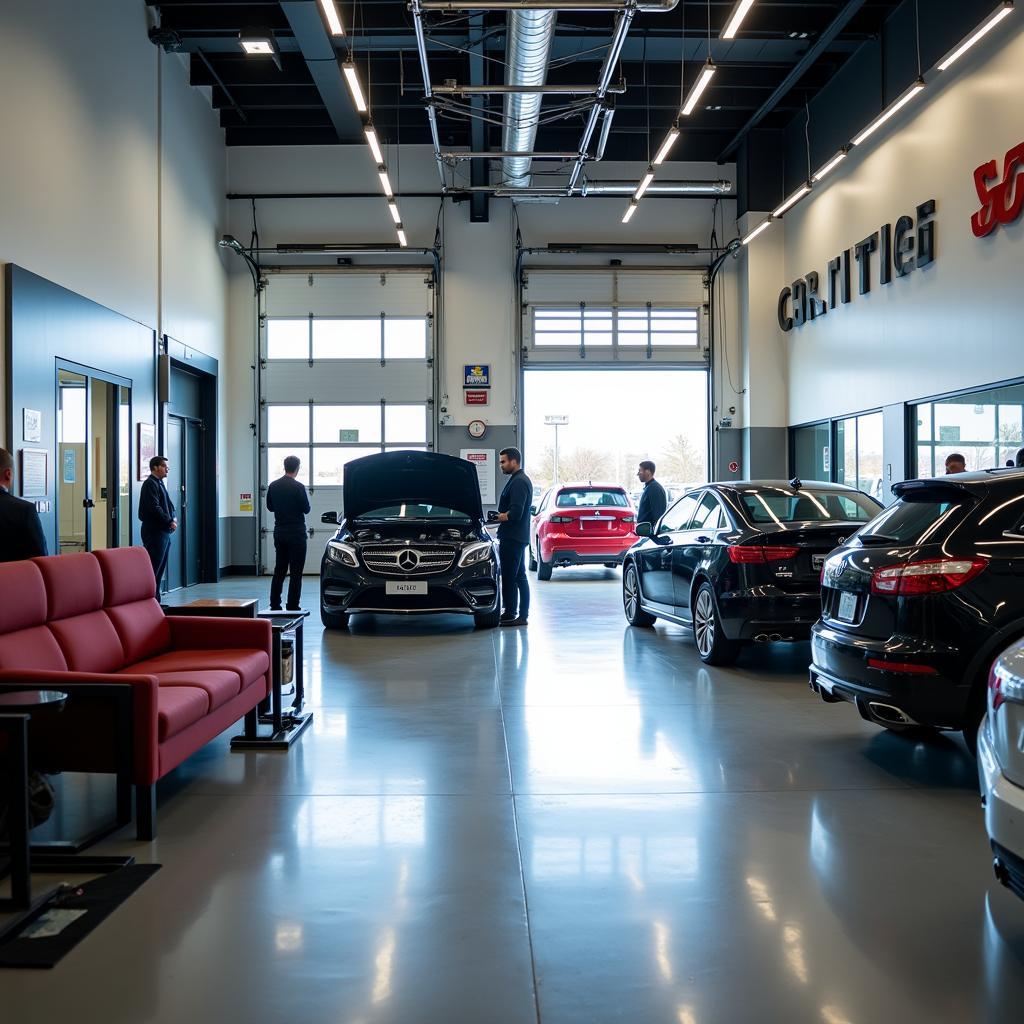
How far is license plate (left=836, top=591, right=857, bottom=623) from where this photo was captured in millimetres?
4660

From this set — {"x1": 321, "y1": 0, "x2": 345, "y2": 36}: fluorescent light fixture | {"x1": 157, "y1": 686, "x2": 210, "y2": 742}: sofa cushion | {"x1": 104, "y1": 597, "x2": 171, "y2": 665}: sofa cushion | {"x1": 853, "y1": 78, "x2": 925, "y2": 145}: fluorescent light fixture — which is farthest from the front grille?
{"x1": 853, "y1": 78, "x2": 925, "y2": 145}: fluorescent light fixture

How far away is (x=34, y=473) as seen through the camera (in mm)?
8664

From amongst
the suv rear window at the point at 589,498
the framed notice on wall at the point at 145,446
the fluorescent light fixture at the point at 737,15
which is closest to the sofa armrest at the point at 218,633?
the fluorescent light fixture at the point at 737,15

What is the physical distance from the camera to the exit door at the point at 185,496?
1403 cm

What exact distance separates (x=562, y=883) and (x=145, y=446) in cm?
1021

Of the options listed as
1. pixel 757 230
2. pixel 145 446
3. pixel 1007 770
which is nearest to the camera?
pixel 1007 770

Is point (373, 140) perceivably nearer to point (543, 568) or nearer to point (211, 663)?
point (543, 568)

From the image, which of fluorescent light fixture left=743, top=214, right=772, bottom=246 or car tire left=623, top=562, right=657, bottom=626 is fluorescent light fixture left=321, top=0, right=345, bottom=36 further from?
fluorescent light fixture left=743, top=214, right=772, bottom=246

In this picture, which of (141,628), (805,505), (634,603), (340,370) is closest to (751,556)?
(805,505)

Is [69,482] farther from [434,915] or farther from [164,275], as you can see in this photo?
[434,915]

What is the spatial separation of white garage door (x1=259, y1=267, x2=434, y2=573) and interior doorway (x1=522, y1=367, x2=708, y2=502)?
2.12 metres

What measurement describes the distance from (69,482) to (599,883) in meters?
8.21

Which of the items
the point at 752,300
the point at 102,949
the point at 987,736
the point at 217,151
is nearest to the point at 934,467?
the point at 752,300

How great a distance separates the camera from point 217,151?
53.6ft
